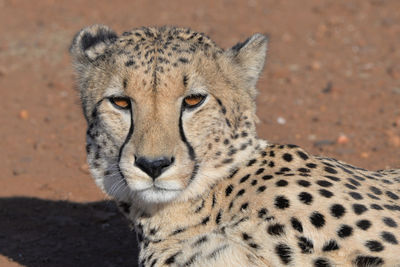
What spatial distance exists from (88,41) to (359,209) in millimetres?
1953

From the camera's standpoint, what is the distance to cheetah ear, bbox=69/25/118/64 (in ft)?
13.7

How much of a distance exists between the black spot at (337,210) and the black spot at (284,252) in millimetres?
292

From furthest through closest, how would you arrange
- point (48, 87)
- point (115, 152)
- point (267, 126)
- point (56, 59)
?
point (56, 59), point (48, 87), point (267, 126), point (115, 152)

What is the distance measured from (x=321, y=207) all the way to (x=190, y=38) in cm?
125

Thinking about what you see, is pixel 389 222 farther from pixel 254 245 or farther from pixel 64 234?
pixel 64 234

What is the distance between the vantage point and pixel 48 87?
28.2 feet

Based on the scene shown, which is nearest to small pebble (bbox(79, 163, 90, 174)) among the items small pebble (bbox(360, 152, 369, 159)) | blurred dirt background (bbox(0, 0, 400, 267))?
blurred dirt background (bbox(0, 0, 400, 267))

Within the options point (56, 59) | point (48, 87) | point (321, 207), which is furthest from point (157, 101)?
point (56, 59)

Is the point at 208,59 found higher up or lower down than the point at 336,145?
higher up

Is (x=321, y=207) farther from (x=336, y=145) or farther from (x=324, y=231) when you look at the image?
(x=336, y=145)

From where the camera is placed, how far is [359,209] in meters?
3.51

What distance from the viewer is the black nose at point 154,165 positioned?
3.41m

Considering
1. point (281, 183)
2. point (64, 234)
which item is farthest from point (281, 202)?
point (64, 234)

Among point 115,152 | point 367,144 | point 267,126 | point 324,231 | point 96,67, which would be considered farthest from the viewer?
point 267,126
